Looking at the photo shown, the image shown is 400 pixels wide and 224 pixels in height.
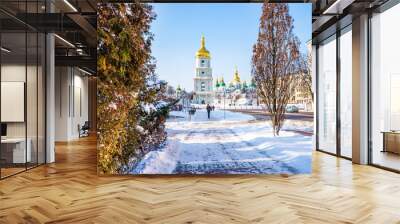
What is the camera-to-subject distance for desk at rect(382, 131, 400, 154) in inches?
268

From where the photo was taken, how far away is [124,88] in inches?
245

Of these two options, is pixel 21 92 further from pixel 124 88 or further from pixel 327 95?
pixel 327 95

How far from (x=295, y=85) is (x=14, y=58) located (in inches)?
196

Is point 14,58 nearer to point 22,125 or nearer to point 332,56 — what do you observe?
point 22,125

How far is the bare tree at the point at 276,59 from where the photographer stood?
20.7 feet

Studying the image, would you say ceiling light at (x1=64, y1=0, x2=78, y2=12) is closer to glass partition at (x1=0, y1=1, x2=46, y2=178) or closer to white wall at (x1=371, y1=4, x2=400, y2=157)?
glass partition at (x1=0, y1=1, x2=46, y2=178)

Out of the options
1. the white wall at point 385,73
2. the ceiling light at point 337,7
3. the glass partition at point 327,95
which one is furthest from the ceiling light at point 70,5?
the glass partition at point 327,95

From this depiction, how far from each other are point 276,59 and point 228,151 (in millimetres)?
1776

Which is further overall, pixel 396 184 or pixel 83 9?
pixel 83 9

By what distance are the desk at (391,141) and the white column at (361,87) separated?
1.94ft

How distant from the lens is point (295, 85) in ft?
21.0

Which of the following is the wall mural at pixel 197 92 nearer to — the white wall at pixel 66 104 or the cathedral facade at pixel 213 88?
the cathedral facade at pixel 213 88

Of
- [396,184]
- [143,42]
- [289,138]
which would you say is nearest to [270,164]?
[289,138]

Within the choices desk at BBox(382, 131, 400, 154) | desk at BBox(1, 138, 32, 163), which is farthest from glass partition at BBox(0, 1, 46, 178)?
desk at BBox(382, 131, 400, 154)
